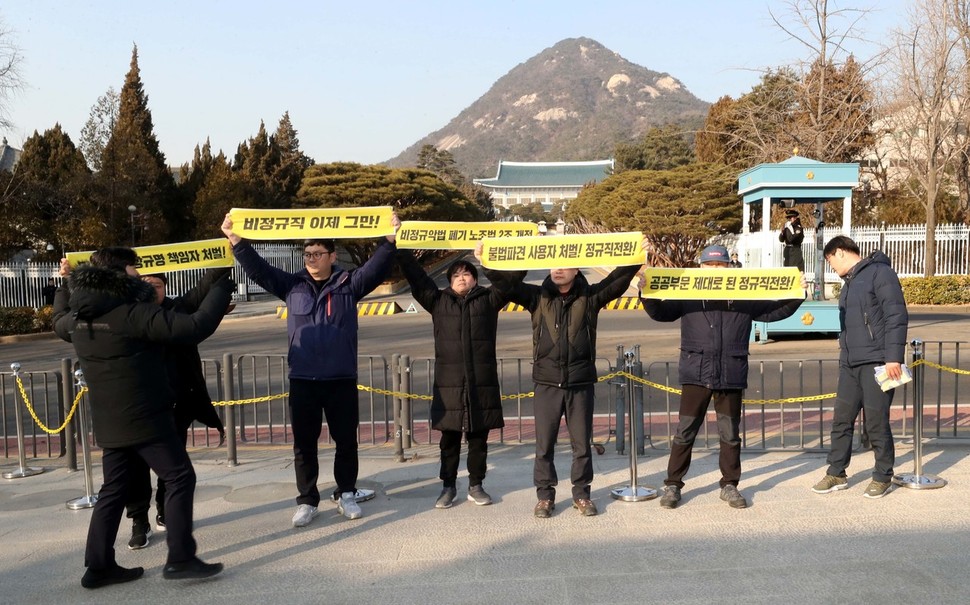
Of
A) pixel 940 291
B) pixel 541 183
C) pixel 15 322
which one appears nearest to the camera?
pixel 15 322

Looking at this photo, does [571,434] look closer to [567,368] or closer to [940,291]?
[567,368]

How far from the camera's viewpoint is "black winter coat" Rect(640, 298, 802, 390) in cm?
507

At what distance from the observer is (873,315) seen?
522 cm

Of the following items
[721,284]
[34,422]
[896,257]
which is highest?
[896,257]

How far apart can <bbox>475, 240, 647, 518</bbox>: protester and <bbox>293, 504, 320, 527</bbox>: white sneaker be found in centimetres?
152

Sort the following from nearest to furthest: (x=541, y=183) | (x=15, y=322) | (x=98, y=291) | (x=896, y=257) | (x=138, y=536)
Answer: (x=98, y=291) < (x=138, y=536) < (x=15, y=322) < (x=896, y=257) < (x=541, y=183)

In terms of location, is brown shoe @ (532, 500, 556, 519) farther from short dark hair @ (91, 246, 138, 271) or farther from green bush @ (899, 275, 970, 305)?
green bush @ (899, 275, 970, 305)

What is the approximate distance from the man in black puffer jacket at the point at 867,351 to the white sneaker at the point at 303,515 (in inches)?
142

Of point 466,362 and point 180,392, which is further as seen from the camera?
point 466,362

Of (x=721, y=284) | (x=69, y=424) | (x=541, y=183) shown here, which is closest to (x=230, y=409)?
(x=69, y=424)

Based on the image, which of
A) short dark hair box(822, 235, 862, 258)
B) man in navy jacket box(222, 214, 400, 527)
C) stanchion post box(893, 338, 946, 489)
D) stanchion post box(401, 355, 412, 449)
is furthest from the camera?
stanchion post box(401, 355, 412, 449)

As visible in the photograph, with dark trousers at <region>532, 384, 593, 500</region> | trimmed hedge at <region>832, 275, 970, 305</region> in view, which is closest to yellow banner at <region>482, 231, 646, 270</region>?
dark trousers at <region>532, 384, 593, 500</region>

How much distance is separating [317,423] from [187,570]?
1.24 meters

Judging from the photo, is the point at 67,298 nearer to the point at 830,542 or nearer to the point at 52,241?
the point at 830,542
